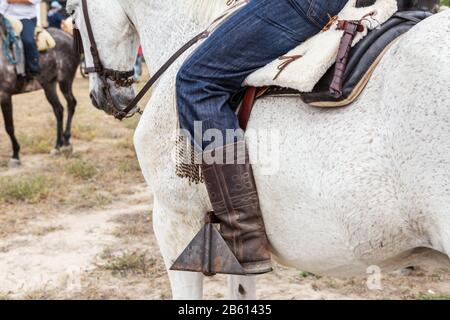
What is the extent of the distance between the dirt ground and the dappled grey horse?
1.12ft

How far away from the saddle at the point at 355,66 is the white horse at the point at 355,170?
4cm

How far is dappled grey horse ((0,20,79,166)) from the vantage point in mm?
8672

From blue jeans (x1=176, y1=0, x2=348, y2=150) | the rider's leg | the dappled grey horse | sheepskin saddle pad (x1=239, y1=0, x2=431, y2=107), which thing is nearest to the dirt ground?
the dappled grey horse

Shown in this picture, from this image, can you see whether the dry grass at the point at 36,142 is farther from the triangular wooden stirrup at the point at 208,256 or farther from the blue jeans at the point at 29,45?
the triangular wooden stirrup at the point at 208,256

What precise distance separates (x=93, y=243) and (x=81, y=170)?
8.06 ft

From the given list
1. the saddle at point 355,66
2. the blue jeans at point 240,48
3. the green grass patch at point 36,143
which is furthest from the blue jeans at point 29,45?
the saddle at point 355,66

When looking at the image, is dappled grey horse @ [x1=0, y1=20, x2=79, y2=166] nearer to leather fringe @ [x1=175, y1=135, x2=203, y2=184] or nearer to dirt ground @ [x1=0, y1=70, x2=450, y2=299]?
dirt ground @ [x1=0, y1=70, x2=450, y2=299]

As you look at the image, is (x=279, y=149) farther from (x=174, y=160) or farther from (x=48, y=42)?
(x=48, y=42)

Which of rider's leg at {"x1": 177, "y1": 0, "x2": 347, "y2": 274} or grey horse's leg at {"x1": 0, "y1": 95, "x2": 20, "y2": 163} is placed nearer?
rider's leg at {"x1": 177, "y1": 0, "x2": 347, "y2": 274}

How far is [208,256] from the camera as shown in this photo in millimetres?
→ 2496

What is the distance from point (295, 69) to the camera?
87.6 inches

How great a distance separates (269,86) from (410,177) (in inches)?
27.5

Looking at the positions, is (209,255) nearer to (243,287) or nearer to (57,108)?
(243,287)
